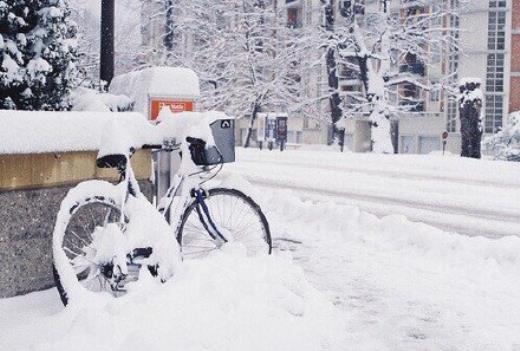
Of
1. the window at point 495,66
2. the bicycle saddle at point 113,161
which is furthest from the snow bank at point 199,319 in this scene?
the window at point 495,66

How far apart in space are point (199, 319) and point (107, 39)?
5.80 meters

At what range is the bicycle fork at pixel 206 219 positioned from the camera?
5098mm

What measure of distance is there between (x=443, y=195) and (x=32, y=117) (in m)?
9.90

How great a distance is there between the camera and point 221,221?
209 inches

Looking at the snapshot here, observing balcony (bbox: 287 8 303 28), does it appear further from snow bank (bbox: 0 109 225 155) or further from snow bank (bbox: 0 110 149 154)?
snow bank (bbox: 0 110 149 154)

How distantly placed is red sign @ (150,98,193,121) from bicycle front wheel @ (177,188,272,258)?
9.58ft

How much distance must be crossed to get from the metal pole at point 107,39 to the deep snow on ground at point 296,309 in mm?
4184

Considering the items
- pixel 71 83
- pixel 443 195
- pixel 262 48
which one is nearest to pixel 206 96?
pixel 262 48

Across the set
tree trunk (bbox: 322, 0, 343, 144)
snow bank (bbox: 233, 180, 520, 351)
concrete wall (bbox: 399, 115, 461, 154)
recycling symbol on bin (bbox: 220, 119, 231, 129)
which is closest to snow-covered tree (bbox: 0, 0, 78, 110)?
recycling symbol on bin (bbox: 220, 119, 231, 129)

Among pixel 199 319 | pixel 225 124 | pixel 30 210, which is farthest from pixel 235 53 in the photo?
pixel 199 319

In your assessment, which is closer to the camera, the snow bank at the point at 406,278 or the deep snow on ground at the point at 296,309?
the deep snow on ground at the point at 296,309

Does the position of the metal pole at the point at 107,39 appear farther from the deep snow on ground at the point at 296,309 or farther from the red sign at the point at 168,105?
the deep snow on ground at the point at 296,309

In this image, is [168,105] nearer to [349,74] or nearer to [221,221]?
[221,221]

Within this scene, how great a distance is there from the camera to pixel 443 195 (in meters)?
13.1
